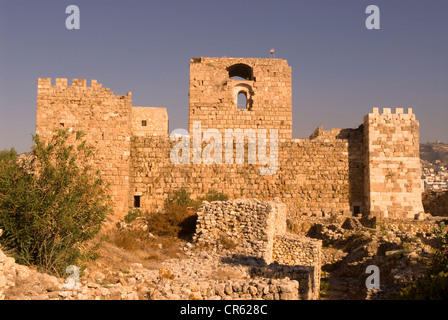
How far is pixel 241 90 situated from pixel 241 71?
1.82m

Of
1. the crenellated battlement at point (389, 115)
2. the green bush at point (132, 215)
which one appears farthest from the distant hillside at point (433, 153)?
the green bush at point (132, 215)

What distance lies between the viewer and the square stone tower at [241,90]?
18969mm

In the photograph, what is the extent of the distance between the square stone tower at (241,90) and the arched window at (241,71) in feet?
0.95

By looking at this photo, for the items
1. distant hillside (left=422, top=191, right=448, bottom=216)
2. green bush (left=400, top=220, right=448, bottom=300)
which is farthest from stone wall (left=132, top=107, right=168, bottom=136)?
green bush (left=400, top=220, right=448, bottom=300)

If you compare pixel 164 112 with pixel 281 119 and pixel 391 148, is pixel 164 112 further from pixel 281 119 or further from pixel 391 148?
pixel 391 148

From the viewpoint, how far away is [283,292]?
8125 millimetres

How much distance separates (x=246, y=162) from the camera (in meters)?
18.8

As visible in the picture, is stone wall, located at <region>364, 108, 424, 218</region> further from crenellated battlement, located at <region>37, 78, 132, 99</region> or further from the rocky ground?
crenellated battlement, located at <region>37, 78, 132, 99</region>

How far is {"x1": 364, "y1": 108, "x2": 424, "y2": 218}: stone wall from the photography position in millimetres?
18141

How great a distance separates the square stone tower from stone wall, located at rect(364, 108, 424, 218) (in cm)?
362

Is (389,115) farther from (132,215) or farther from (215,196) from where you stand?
(132,215)
